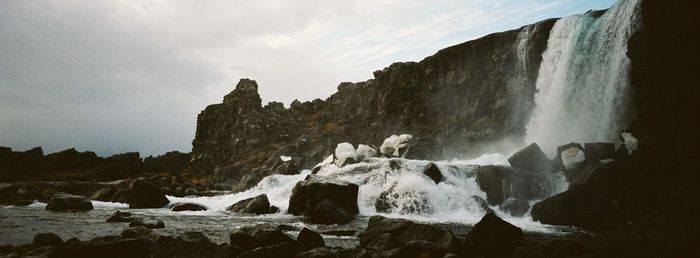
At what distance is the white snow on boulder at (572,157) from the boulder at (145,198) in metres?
30.1

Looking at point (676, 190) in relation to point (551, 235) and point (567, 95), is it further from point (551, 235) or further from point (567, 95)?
point (567, 95)

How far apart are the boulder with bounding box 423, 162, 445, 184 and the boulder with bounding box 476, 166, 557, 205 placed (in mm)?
2859

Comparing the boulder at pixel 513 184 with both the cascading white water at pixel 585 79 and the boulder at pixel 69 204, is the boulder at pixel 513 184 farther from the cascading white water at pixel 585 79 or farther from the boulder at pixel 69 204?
the boulder at pixel 69 204

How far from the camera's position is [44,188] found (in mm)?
47781

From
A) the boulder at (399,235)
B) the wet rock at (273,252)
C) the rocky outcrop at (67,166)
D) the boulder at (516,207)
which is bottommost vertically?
the boulder at (516,207)

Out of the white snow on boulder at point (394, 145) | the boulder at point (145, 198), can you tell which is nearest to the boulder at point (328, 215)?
the boulder at point (145, 198)

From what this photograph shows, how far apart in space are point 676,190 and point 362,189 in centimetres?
1714

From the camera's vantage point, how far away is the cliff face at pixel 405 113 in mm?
54781

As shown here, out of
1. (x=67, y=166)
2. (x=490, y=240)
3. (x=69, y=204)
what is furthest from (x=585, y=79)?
(x=67, y=166)

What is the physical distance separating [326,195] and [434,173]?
792cm

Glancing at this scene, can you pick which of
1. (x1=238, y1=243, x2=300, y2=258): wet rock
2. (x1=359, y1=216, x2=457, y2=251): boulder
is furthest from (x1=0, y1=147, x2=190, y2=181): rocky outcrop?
(x1=238, y1=243, x2=300, y2=258): wet rock

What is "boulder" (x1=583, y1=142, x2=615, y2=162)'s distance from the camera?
25156mm

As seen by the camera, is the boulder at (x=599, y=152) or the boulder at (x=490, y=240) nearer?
the boulder at (x=490, y=240)

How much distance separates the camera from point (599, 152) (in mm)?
25391
